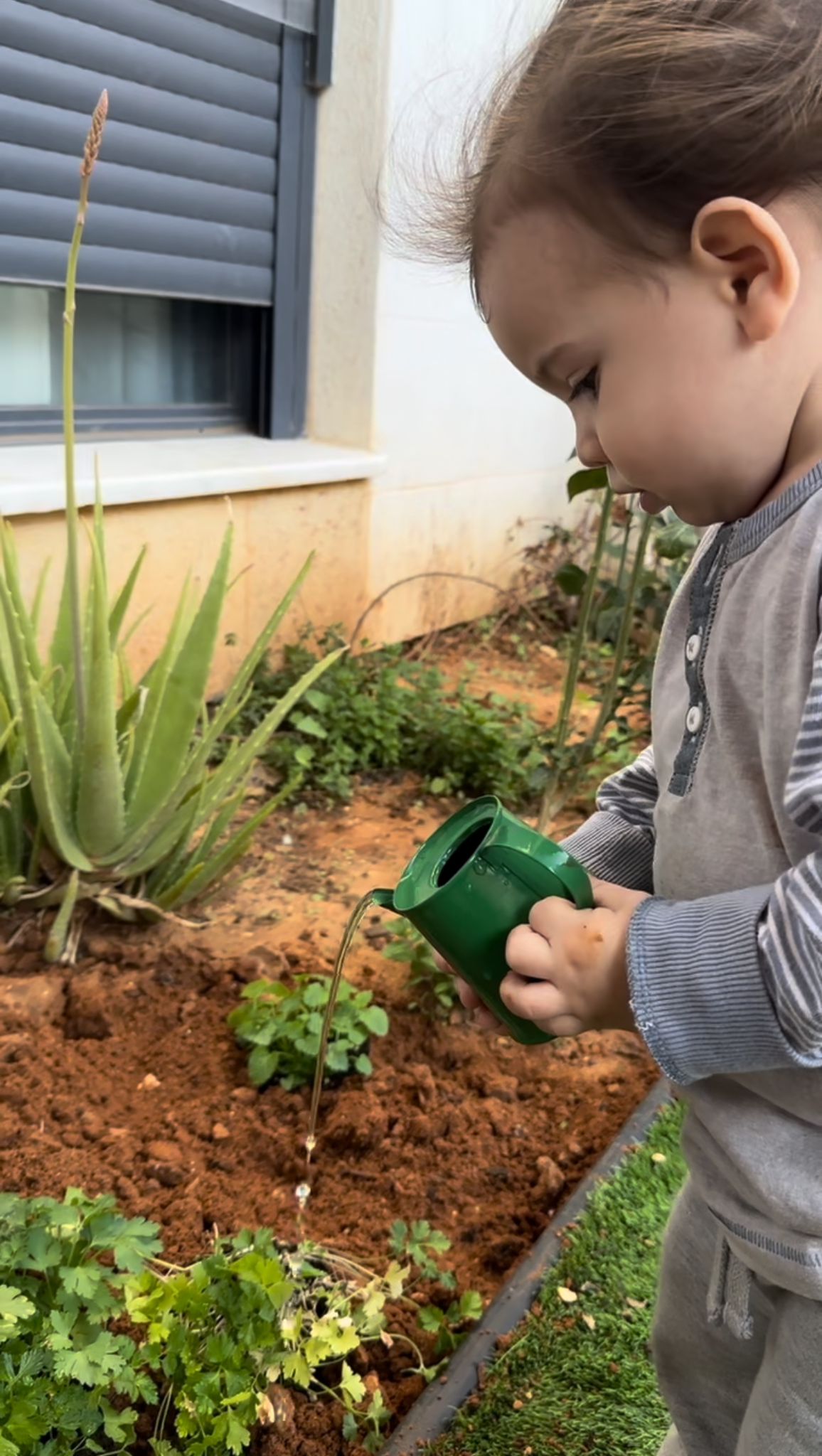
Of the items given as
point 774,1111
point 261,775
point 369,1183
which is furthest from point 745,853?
point 261,775

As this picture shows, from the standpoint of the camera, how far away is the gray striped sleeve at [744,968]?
80cm

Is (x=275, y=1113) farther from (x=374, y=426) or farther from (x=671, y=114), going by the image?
(x=374, y=426)

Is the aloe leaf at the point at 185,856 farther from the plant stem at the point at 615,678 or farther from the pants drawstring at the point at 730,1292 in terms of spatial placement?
the pants drawstring at the point at 730,1292

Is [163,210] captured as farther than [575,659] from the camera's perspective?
Yes

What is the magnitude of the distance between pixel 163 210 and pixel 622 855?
2.93 m

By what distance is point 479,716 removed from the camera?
11.6 ft

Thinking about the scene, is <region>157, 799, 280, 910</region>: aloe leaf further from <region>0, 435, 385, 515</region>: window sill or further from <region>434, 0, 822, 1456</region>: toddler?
<region>434, 0, 822, 1456</region>: toddler

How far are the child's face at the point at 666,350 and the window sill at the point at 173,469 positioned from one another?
218 cm

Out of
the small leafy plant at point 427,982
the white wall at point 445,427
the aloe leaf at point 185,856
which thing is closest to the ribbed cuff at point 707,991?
the small leafy plant at point 427,982

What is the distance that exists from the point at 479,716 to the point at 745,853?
8.61 ft

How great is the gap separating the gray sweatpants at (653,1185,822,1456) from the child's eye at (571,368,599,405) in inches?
31.9

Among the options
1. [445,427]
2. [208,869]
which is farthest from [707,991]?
[445,427]

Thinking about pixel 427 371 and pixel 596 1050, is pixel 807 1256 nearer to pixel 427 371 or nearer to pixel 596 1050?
pixel 596 1050

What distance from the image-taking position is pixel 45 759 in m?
2.11
